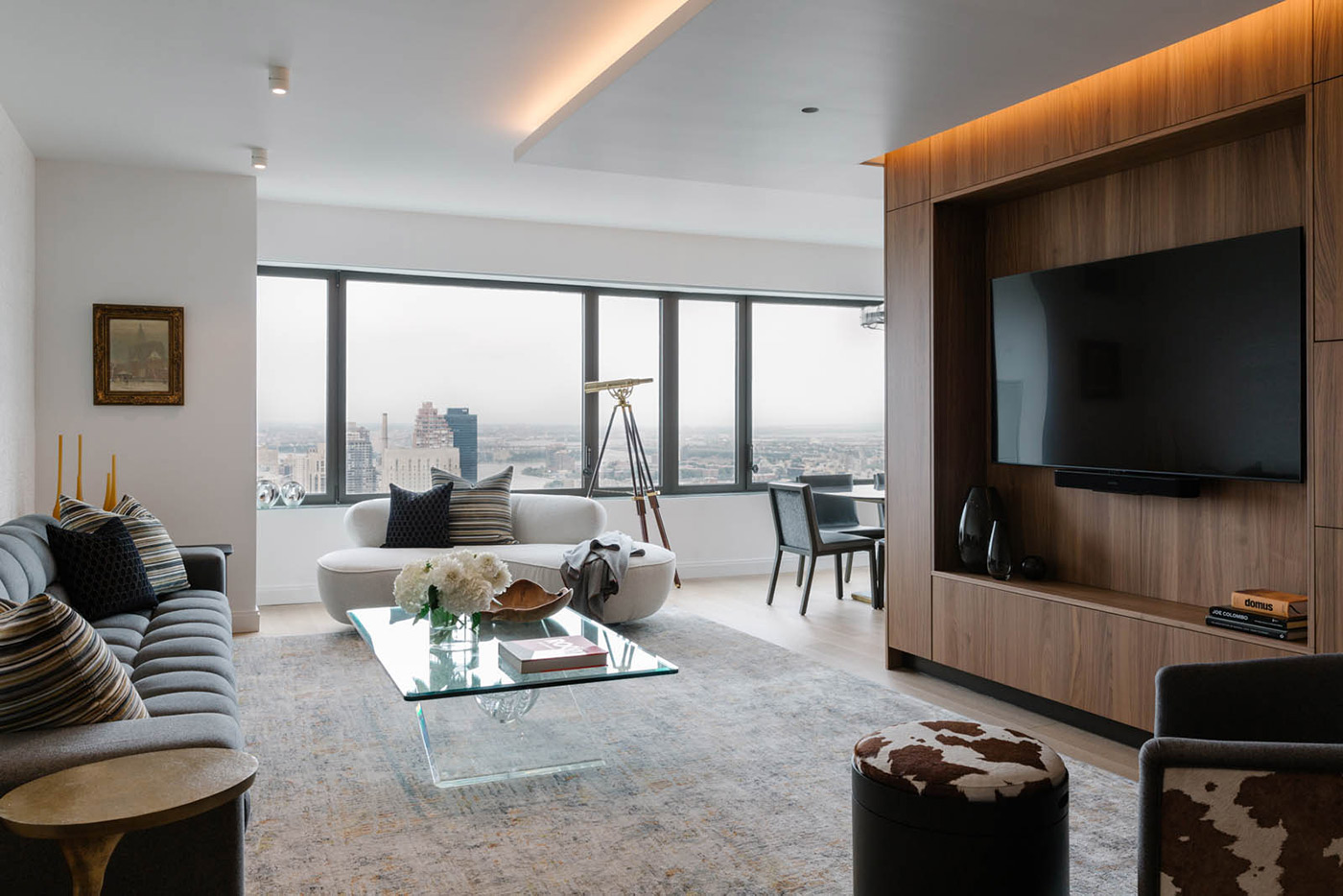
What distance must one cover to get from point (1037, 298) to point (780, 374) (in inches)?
156

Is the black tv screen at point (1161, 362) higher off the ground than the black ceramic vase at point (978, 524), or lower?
higher

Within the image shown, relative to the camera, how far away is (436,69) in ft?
12.6

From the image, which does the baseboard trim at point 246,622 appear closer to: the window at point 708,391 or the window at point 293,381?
the window at point 293,381

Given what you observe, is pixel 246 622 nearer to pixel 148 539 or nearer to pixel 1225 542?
pixel 148 539

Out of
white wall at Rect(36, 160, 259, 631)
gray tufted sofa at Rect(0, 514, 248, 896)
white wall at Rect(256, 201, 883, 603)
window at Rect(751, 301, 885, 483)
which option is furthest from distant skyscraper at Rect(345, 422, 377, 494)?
gray tufted sofa at Rect(0, 514, 248, 896)

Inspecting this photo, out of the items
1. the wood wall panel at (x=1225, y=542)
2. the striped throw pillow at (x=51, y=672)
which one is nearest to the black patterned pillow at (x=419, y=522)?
the striped throw pillow at (x=51, y=672)

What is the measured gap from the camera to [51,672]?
2.02m

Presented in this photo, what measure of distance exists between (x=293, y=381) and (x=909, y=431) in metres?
4.14

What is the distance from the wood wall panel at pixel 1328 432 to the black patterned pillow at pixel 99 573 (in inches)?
163

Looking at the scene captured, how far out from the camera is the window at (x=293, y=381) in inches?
254

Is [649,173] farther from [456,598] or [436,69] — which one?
[456,598]

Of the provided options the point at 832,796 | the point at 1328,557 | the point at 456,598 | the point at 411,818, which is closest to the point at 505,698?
the point at 456,598

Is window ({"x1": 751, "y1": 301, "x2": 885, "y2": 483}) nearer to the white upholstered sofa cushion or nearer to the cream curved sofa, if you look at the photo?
the white upholstered sofa cushion

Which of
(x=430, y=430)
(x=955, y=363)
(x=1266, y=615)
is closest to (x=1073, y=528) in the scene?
(x=955, y=363)
